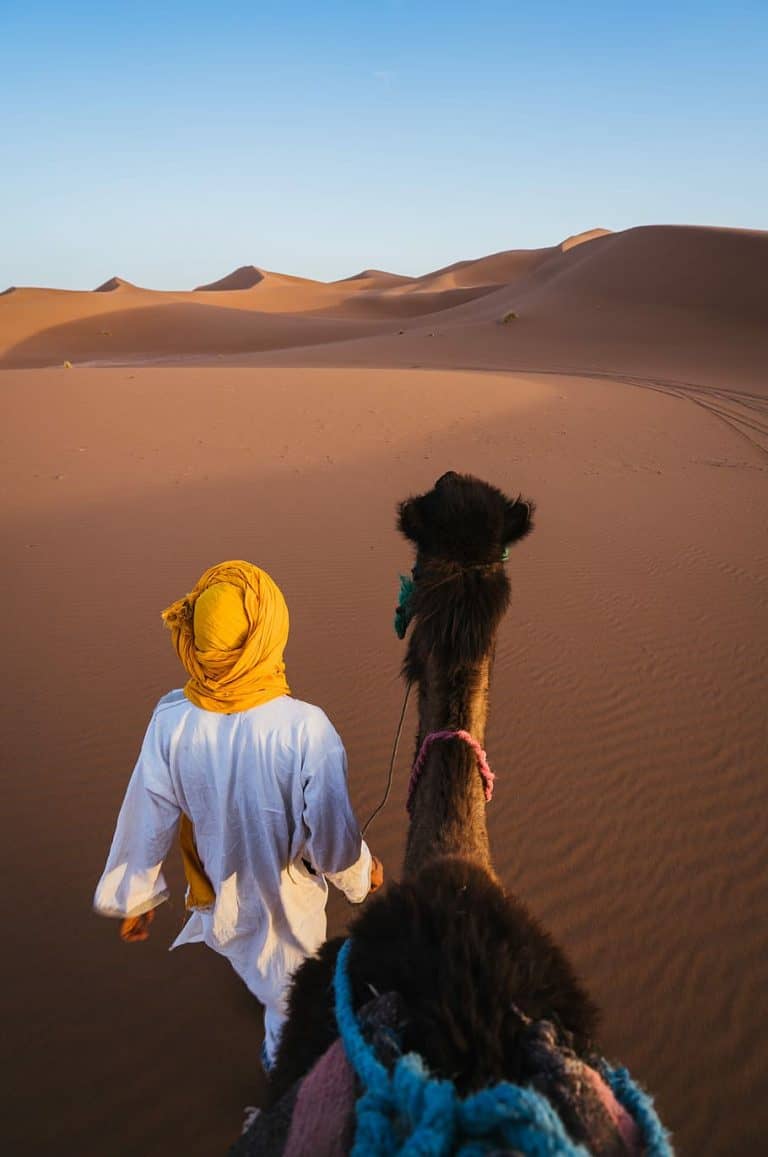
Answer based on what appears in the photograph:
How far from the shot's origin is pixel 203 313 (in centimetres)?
4772

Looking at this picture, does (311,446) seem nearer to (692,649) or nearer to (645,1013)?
(692,649)

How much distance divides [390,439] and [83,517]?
6.07 m

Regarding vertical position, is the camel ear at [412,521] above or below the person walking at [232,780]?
above

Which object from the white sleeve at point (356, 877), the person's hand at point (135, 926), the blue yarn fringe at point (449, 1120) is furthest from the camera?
the white sleeve at point (356, 877)

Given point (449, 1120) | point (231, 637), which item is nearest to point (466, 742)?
point (231, 637)

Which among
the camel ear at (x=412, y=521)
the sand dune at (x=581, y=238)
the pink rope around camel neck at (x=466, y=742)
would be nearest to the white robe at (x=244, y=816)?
the pink rope around camel neck at (x=466, y=742)

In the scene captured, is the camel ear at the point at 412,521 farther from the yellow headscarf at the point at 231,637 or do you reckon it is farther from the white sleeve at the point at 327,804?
the white sleeve at the point at 327,804

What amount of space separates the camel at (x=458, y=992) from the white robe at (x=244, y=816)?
394 millimetres

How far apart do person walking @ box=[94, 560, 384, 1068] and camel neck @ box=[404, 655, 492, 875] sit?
299 mm

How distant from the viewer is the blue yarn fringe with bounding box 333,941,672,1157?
2.96 ft

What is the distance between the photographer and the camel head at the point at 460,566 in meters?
1.90

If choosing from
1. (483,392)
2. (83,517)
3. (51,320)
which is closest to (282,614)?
(83,517)

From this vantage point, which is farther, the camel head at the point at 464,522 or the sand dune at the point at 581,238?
the sand dune at the point at 581,238

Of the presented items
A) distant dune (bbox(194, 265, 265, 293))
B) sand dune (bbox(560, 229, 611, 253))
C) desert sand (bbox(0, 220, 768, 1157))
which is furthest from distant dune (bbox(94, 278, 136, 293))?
desert sand (bbox(0, 220, 768, 1157))
